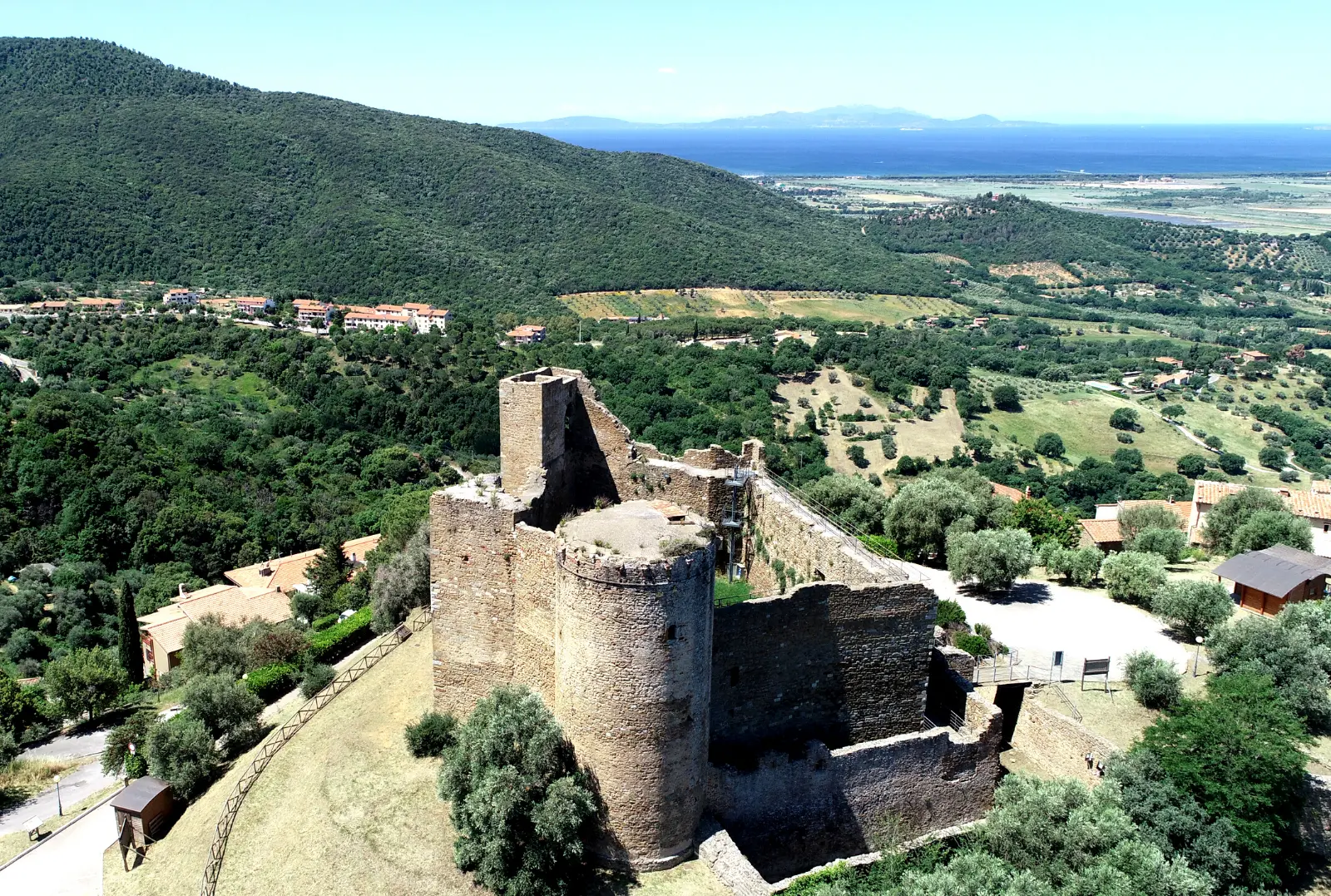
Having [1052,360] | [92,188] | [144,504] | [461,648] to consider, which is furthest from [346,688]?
[92,188]

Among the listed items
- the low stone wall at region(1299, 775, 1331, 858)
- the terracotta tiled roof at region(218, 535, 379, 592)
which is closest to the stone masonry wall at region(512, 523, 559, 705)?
the low stone wall at region(1299, 775, 1331, 858)

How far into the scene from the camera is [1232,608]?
27.8 metres

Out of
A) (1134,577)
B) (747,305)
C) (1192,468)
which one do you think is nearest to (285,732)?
(1134,577)

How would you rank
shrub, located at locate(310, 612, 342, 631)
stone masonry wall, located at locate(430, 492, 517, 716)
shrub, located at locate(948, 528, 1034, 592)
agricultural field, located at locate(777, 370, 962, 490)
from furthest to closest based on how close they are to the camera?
agricultural field, located at locate(777, 370, 962, 490), shrub, located at locate(310, 612, 342, 631), shrub, located at locate(948, 528, 1034, 592), stone masonry wall, located at locate(430, 492, 517, 716)

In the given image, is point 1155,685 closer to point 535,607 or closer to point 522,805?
point 535,607

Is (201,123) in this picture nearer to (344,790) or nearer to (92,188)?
(92,188)

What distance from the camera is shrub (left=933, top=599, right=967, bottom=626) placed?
2683 centimetres

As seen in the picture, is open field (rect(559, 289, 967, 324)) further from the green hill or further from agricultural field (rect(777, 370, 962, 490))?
agricultural field (rect(777, 370, 962, 490))

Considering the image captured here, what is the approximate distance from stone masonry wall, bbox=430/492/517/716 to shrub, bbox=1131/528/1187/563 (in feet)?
85.1

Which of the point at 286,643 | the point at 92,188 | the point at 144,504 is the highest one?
the point at 92,188

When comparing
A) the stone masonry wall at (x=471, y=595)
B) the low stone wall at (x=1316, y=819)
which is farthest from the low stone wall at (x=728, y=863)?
the low stone wall at (x=1316, y=819)

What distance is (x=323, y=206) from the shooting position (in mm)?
134125

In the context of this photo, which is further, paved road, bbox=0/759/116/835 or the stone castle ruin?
paved road, bbox=0/759/116/835

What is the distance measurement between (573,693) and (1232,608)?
21.5m
